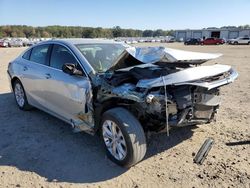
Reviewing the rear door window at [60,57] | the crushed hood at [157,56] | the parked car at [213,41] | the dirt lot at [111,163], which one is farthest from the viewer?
the parked car at [213,41]

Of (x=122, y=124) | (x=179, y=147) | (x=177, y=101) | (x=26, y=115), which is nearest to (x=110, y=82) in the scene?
(x=122, y=124)

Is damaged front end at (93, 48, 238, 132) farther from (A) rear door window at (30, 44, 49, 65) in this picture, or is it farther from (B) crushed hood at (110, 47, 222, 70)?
(A) rear door window at (30, 44, 49, 65)

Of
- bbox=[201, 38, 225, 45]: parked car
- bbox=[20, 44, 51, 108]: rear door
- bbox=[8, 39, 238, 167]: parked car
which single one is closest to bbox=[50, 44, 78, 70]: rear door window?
bbox=[8, 39, 238, 167]: parked car

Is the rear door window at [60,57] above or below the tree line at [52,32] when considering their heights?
below

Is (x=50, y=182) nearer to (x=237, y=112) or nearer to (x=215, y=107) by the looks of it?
(x=215, y=107)

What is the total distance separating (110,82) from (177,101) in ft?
3.41

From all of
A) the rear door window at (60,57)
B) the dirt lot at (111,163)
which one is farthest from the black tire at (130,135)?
the rear door window at (60,57)

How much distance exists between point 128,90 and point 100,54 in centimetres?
140

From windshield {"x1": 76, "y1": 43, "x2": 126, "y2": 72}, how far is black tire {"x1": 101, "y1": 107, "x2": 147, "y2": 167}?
1073mm

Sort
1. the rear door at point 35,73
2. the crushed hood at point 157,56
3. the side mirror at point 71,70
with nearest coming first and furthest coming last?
1. the crushed hood at point 157,56
2. the side mirror at point 71,70
3. the rear door at point 35,73

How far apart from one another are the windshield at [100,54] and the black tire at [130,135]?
3.52 ft

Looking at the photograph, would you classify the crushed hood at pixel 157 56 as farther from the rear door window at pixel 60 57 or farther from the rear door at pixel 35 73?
the rear door at pixel 35 73

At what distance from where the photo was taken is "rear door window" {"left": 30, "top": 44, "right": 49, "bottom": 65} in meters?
5.85

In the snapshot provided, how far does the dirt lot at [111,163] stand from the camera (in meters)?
3.79
